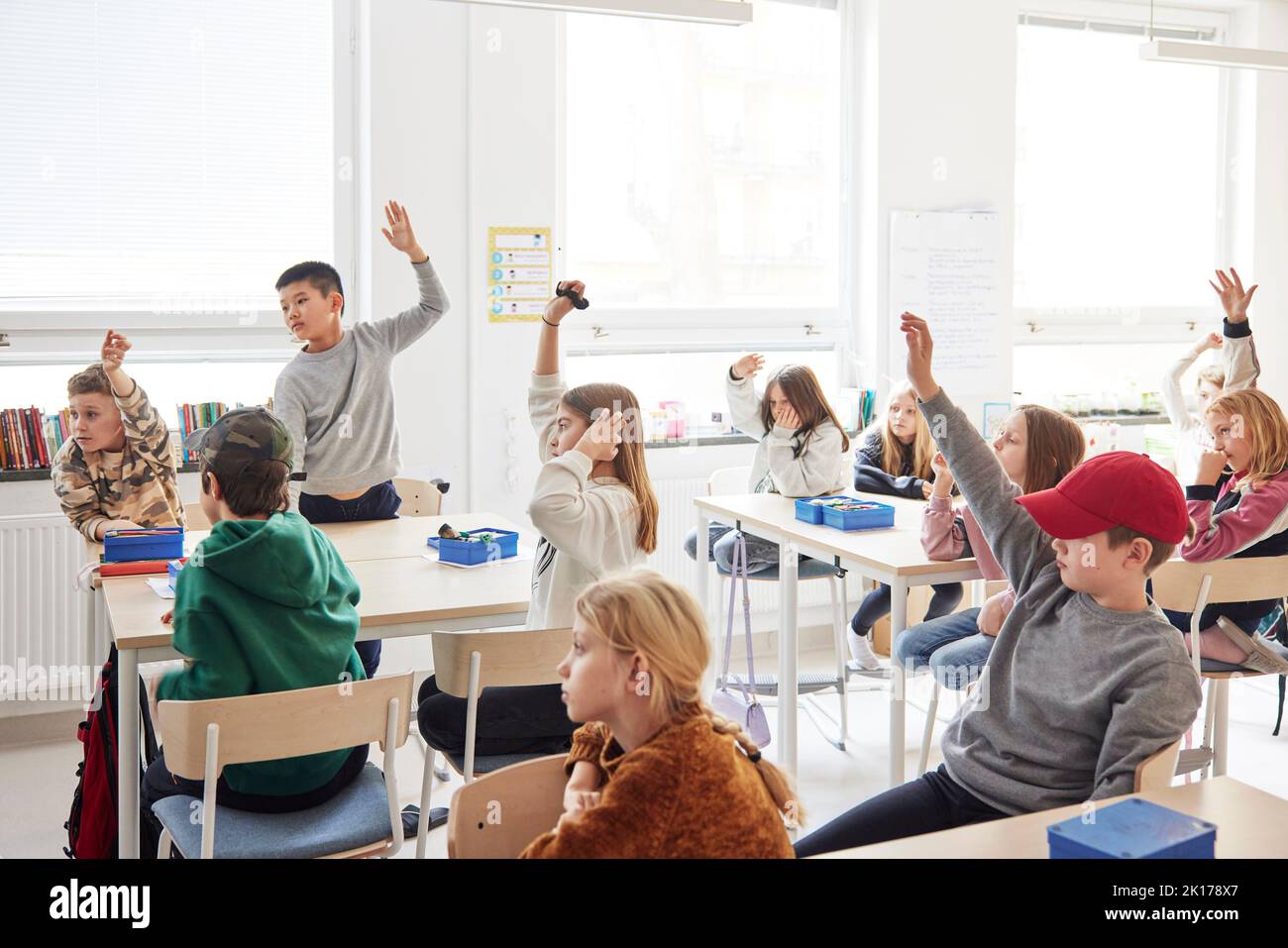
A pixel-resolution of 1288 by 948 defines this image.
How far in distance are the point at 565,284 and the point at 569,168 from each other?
2019 millimetres

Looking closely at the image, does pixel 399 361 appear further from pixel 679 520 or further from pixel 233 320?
pixel 679 520

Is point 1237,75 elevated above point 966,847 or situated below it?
above

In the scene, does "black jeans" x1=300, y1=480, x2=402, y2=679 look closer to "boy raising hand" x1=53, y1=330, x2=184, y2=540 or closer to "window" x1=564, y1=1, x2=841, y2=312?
"boy raising hand" x1=53, y1=330, x2=184, y2=540

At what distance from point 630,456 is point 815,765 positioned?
69.3 inches

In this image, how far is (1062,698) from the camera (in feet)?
6.96

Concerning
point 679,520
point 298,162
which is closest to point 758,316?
point 679,520

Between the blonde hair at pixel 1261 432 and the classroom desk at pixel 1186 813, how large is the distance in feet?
6.95

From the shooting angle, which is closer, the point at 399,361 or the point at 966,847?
the point at 966,847

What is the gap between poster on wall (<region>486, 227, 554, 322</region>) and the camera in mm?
4914

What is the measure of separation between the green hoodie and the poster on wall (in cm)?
264

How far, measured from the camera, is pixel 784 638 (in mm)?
3787

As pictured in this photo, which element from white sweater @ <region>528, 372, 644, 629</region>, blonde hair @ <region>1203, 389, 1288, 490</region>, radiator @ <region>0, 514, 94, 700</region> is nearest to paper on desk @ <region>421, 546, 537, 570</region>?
white sweater @ <region>528, 372, 644, 629</region>

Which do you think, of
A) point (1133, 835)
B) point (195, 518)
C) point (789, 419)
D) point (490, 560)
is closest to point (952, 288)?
point (789, 419)

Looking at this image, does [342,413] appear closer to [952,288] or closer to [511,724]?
[511,724]
